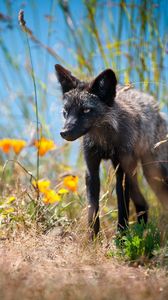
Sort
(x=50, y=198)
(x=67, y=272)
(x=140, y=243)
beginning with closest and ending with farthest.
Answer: (x=67, y=272) → (x=140, y=243) → (x=50, y=198)

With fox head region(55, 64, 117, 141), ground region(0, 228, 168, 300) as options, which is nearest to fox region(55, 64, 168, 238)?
fox head region(55, 64, 117, 141)

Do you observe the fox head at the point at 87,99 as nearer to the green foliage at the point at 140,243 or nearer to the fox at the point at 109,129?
the fox at the point at 109,129

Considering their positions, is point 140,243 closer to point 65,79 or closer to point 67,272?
point 67,272

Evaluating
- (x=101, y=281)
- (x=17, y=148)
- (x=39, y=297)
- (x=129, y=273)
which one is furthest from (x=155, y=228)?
(x=17, y=148)

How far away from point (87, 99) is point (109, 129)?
474 mm

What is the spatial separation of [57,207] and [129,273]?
7.04 feet

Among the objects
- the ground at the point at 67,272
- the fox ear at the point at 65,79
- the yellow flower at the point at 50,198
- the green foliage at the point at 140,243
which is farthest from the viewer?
the yellow flower at the point at 50,198

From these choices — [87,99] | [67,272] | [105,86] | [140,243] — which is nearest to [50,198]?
[87,99]

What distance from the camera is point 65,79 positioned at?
6473mm

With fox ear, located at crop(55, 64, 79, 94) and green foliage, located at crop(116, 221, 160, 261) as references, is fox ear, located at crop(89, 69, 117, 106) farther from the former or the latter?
green foliage, located at crop(116, 221, 160, 261)

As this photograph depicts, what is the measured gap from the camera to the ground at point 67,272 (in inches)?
160

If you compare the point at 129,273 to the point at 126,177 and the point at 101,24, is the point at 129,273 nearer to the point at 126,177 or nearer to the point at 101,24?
the point at 126,177

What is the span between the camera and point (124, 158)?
A: 6.52 m

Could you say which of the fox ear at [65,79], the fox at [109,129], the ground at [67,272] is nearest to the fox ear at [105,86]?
the fox at [109,129]
